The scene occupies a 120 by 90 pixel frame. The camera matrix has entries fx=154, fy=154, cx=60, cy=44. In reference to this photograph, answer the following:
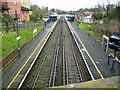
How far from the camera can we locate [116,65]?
12523 mm

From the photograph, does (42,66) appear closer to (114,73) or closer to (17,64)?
(17,64)

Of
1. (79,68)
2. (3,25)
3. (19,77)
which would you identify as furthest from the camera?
(3,25)

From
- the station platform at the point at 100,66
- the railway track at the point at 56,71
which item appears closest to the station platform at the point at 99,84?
the railway track at the point at 56,71

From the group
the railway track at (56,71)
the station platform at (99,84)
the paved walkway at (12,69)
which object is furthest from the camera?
the railway track at (56,71)

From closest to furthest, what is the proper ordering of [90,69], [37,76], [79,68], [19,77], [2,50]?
[19,77] → [37,76] → [90,69] → [79,68] → [2,50]

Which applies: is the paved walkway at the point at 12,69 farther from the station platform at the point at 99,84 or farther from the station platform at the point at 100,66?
the station platform at the point at 99,84

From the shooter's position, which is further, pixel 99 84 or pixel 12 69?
pixel 12 69

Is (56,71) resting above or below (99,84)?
below

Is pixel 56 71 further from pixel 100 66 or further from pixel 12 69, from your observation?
pixel 100 66

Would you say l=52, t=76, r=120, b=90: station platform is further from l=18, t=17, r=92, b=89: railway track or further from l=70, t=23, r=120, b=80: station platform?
l=70, t=23, r=120, b=80: station platform

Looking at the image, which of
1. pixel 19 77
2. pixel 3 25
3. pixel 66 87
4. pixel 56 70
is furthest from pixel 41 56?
pixel 66 87

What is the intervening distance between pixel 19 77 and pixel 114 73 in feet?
21.6

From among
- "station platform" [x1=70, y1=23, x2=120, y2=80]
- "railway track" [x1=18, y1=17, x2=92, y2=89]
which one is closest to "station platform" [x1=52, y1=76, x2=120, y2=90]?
"railway track" [x1=18, y1=17, x2=92, y2=89]

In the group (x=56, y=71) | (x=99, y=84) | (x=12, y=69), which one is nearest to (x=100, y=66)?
(x=56, y=71)
